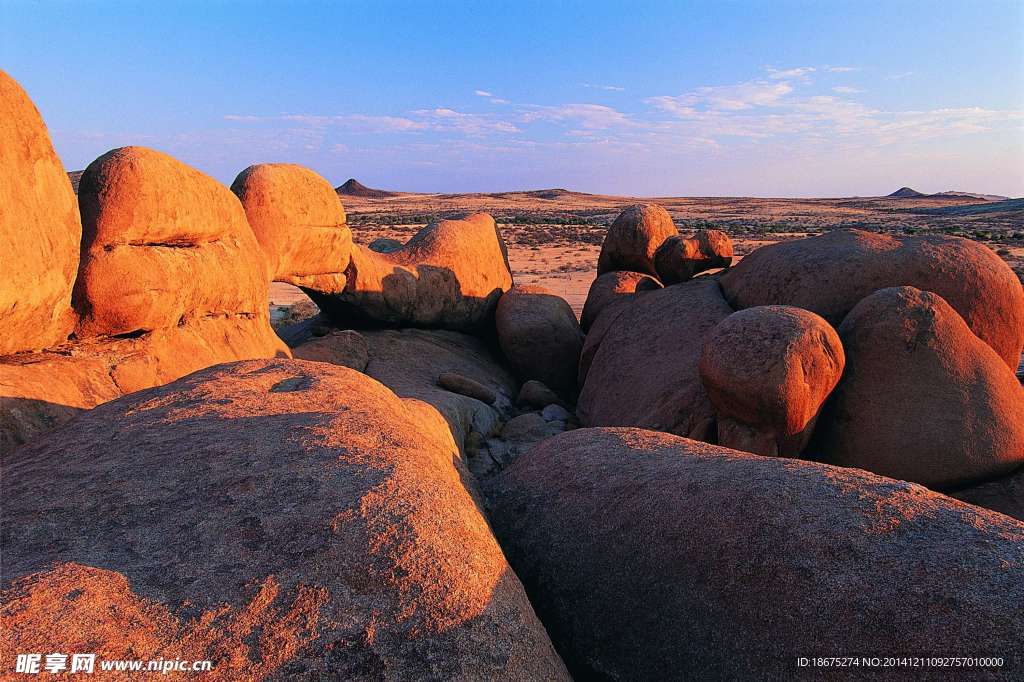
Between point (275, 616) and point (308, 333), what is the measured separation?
6.34m

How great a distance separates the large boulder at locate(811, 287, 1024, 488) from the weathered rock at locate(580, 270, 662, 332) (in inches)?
143

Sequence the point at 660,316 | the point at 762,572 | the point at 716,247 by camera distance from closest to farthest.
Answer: the point at 762,572 → the point at 660,316 → the point at 716,247

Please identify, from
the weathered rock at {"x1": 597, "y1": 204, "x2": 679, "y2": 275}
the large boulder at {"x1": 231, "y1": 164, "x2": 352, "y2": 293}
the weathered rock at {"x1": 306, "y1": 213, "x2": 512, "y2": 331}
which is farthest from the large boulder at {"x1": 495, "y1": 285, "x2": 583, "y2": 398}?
the large boulder at {"x1": 231, "y1": 164, "x2": 352, "y2": 293}

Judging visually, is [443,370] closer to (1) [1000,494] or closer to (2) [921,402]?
(2) [921,402]

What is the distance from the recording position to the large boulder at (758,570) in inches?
82.4

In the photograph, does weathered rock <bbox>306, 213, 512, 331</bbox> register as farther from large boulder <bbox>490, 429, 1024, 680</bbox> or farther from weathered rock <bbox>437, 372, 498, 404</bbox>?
large boulder <bbox>490, 429, 1024, 680</bbox>

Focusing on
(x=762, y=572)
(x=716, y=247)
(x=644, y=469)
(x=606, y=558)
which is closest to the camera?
(x=762, y=572)

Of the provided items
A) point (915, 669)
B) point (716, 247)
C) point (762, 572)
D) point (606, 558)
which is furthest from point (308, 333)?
point (915, 669)

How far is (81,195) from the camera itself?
4422mm

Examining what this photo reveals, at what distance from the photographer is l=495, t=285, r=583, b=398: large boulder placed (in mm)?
8461

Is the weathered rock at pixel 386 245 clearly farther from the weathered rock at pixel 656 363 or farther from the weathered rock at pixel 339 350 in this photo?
the weathered rock at pixel 656 363

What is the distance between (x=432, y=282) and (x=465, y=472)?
5033 mm

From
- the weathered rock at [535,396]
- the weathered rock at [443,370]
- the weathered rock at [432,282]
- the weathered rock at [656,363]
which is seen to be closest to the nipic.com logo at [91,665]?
the weathered rock at [443,370]

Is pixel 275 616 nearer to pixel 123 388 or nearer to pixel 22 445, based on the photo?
pixel 22 445
